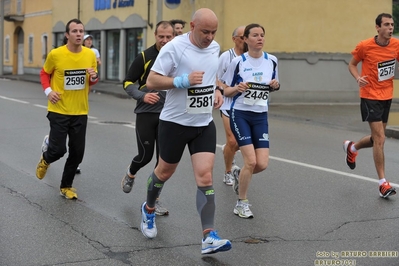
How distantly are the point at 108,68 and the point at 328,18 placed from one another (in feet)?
41.8

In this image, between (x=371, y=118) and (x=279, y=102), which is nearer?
(x=371, y=118)

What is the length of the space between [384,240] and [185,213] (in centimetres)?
202

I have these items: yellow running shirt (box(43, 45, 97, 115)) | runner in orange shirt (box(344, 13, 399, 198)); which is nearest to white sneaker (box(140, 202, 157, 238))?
yellow running shirt (box(43, 45, 97, 115))

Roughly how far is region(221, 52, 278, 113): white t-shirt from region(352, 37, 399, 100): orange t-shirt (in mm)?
1676

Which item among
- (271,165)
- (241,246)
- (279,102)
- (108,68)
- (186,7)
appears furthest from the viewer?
(108,68)

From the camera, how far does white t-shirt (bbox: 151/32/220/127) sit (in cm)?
568

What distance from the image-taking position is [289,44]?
23.8 metres

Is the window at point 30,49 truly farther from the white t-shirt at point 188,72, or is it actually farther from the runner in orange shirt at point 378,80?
the white t-shirt at point 188,72

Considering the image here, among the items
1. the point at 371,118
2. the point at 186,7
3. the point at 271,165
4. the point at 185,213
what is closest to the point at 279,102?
the point at 186,7

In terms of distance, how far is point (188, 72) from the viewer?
18.8 ft

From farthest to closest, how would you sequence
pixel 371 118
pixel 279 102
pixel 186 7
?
pixel 186 7, pixel 279 102, pixel 371 118

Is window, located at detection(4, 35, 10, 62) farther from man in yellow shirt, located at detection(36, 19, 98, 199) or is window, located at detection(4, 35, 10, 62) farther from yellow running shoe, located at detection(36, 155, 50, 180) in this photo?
man in yellow shirt, located at detection(36, 19, 98, 199)

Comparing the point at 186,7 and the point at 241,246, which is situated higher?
the point at 186,7

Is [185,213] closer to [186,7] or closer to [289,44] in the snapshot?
[289,44]
